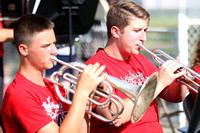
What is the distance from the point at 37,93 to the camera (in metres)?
2.23

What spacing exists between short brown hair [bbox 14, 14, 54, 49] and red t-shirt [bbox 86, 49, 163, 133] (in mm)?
410

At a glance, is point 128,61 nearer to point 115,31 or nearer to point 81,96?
point 115,31

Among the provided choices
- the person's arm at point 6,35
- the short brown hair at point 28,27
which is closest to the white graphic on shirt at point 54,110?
the short brown hair at point 28,27

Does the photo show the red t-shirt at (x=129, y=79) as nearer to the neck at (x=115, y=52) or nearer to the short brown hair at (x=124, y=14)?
the neck at (x=115, y=52)

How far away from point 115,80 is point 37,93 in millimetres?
473

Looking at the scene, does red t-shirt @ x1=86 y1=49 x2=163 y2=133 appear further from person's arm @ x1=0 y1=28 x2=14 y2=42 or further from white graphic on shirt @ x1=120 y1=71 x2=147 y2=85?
person's arm @ x1=0 y1=28 x2=14 y2=42

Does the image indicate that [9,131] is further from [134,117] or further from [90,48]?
[90,48]

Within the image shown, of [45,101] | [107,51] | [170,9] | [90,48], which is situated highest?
[107,51]

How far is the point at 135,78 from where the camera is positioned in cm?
253

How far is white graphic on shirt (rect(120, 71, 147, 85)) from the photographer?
98.0 inches

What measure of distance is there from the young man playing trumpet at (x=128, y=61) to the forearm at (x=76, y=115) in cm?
27

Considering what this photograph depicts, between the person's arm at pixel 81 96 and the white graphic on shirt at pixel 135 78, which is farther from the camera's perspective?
the white graphic on shirt at pixel 135 78

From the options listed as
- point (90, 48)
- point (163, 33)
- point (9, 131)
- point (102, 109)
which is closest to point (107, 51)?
point (102, 109)

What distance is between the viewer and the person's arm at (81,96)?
2.03m
